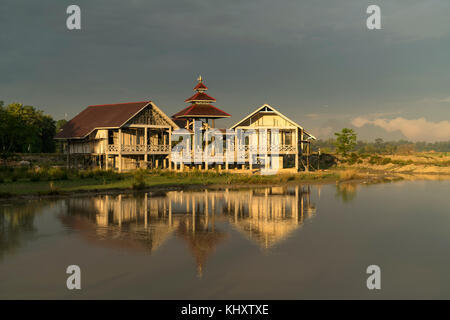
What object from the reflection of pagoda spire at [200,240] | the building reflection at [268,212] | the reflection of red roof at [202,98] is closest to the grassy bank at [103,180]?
the building reflection at [268,212]

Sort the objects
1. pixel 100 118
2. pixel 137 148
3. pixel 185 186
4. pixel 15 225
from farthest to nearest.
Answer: pixel 100 118 → pixel 137 148 → pixel 185 186 → pixel 15 225

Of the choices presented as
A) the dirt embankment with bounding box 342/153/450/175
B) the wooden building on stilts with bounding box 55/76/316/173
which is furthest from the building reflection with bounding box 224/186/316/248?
the dirt embankment with bounding box 342/153/450/175

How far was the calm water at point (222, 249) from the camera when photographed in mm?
9016

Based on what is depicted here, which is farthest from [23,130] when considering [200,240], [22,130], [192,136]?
[200,240]

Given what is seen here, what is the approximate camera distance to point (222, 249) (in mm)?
12281

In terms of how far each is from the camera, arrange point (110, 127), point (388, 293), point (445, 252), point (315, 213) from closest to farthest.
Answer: point (388, 293), point (445, 252), point (315, 213), point (110, 127)

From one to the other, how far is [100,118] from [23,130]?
1304 centimetres

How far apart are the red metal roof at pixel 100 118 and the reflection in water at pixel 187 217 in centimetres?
1756

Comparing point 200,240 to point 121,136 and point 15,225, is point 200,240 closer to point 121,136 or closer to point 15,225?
point 15,225

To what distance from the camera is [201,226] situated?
51.3 feet

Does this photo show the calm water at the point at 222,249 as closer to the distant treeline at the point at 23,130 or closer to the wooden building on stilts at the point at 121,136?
the wooden building on stilts at the point at 121,136

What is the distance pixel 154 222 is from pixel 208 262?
5773 millimetres
